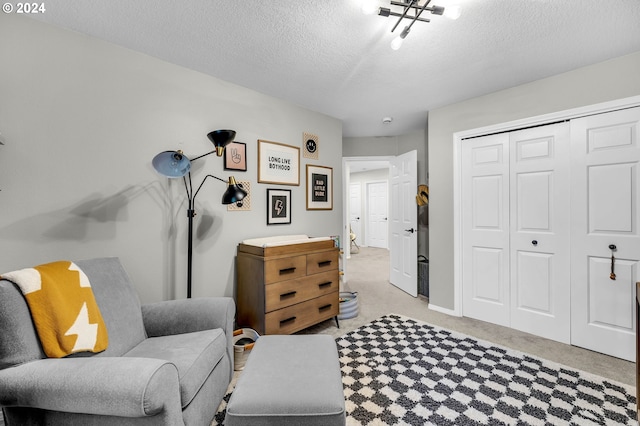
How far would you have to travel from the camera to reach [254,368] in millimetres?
1306

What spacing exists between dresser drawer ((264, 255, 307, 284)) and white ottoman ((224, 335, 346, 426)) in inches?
33.7

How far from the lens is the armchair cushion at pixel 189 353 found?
4.14 ft

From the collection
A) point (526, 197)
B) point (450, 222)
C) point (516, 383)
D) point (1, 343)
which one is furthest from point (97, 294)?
point (526, 197)

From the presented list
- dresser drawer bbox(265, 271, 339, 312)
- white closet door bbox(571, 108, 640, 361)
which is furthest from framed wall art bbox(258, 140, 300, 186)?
white closet door bbox(571, 108, 640, 361)

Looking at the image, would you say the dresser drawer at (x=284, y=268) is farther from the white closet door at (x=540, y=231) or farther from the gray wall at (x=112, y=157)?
the white closet door at (x=540, y=231)

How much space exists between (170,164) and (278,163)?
1.23 meters

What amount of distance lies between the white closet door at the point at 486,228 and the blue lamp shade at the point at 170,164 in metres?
2.79

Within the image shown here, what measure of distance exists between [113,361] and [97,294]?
0.60m

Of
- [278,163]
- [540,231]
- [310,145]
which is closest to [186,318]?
[278,163]

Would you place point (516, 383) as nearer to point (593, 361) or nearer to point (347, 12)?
point (593, 361)

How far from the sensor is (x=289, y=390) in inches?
44.8

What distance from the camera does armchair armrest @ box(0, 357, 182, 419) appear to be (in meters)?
0.98

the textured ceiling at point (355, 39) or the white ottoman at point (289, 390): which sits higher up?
the textured ceiling at point (355, 39)

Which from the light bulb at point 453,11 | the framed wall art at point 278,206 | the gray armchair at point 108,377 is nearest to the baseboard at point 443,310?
the framed wall art at point 278,206
